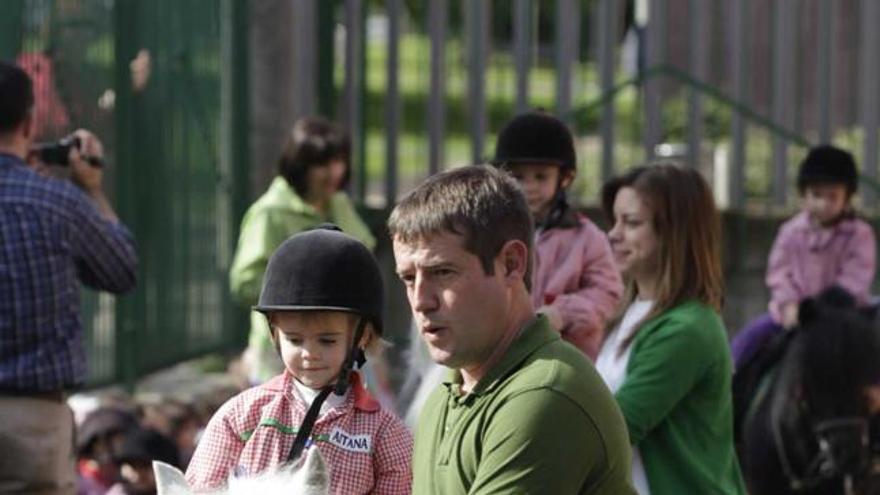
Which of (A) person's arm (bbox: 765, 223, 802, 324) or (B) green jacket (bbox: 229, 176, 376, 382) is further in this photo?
(A) person's arm (bbox: 765, 223, 802, 324)

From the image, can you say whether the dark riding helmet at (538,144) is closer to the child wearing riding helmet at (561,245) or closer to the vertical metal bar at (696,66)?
the child wearing riding helmet at (561,245)

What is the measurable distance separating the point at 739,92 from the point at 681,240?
24.8 ft

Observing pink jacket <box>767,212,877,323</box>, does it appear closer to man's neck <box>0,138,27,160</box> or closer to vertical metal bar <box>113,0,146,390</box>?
vertical metal bar <box>113,0,146,390</box>

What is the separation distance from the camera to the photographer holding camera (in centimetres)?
679

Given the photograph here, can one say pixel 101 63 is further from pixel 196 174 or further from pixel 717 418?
pixel 717 418

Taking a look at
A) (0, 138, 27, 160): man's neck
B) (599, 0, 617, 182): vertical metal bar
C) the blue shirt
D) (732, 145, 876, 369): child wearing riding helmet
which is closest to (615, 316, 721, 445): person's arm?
the blue shirt

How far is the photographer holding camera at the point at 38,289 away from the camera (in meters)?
6.79

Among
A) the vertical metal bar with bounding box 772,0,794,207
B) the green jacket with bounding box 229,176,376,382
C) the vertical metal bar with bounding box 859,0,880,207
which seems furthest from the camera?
the vertical metal bar with bounding box 859,0,880,207

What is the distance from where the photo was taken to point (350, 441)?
4.79 metres

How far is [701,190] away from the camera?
19.7 feet

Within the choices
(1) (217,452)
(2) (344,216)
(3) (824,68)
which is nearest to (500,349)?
(1) (217,452)

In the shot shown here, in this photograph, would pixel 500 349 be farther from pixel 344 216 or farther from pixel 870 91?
pixel 870 91

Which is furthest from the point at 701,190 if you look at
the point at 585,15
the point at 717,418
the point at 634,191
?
the point at 585,15

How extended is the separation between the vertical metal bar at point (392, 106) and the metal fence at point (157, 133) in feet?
2.99
